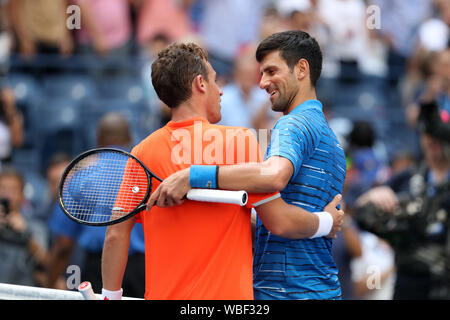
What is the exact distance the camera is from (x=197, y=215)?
2412 millimetres

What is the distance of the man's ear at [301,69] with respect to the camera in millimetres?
2723

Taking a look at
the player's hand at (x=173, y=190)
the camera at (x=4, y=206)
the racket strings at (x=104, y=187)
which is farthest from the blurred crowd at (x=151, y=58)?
the player's hand at (x=173, y=190)

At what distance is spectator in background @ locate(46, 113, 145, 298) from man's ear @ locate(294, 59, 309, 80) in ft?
5.80

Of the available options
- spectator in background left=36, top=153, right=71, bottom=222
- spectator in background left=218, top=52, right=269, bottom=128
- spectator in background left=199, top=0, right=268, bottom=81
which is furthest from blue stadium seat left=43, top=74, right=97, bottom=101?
spectator in background left=218, top=52, right=269, bottom=128

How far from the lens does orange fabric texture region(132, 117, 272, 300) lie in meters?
2.39

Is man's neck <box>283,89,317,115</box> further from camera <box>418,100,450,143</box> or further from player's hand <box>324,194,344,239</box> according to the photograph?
camera <box>418,100,450,143</box>

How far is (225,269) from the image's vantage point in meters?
2.38

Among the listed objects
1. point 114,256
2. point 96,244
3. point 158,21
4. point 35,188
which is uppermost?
point 158,21

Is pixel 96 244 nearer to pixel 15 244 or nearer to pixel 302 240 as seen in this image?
pixel 15 244

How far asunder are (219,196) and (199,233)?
199 millimetres

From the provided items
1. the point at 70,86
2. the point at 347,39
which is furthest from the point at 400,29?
the point at 70,86

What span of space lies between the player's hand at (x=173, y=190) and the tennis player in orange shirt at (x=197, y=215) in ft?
0.10
